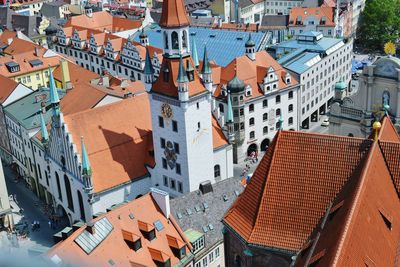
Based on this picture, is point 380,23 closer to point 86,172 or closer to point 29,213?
point 29,213

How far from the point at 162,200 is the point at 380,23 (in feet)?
366

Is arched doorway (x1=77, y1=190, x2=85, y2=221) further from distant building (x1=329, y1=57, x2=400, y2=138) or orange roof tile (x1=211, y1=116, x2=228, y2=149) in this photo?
distant building (x1=329, y1=57, x2=400, y2=138)

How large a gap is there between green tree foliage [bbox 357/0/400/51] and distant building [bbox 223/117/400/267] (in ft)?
355

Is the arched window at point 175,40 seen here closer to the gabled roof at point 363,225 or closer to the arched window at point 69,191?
the arched window at point 69,191

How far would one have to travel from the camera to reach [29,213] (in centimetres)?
6862

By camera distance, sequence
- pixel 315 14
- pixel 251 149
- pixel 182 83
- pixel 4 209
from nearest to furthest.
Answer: pixel 182 83
pixel 4 209
pixel 251 149
pixel 315 14

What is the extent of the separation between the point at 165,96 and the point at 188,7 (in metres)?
109

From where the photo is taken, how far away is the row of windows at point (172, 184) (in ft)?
190

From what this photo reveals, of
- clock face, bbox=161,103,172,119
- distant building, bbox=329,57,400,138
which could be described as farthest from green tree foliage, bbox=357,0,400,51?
clock face, bbox=161,103,172,119

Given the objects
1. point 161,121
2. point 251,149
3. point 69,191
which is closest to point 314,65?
point 251,149

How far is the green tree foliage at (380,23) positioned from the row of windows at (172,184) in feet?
325

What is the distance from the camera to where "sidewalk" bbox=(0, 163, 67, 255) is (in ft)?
203

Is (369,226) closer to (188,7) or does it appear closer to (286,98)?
(286,98)

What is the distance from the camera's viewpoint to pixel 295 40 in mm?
102062
